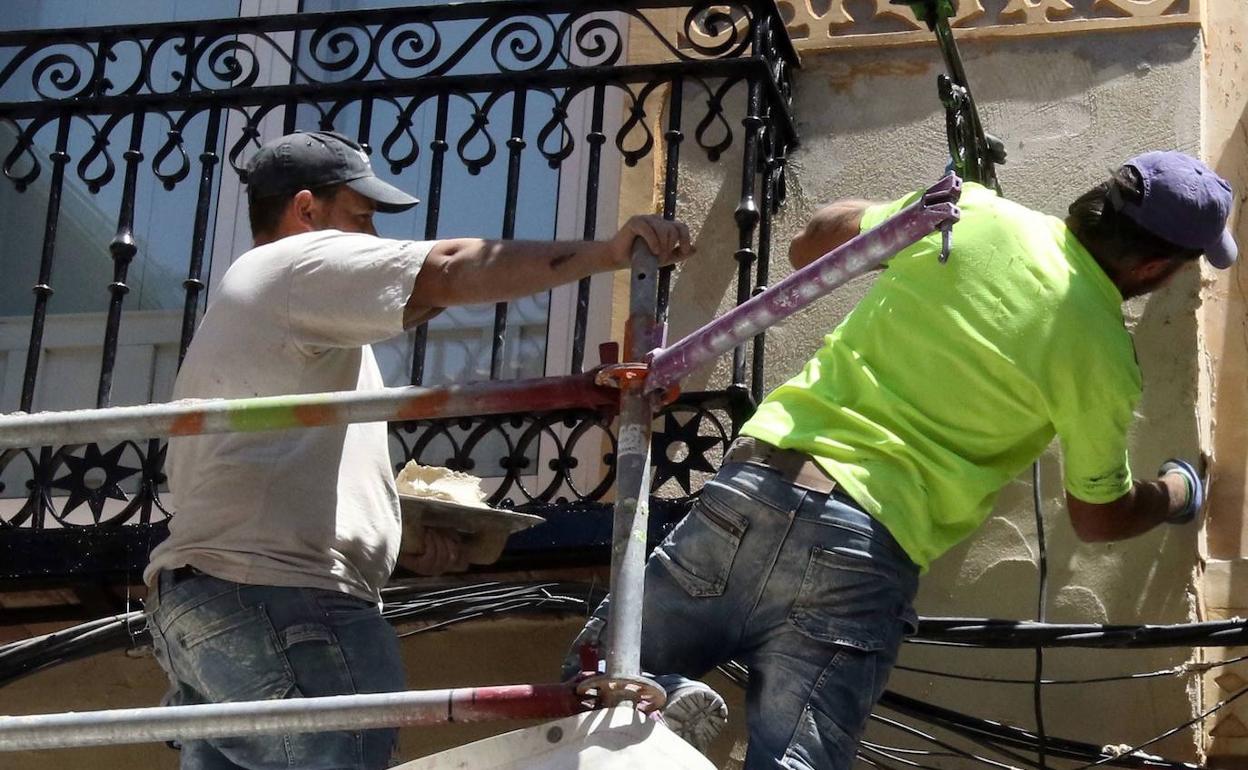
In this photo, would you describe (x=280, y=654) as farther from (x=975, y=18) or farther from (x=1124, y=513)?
(x=975, y=18)

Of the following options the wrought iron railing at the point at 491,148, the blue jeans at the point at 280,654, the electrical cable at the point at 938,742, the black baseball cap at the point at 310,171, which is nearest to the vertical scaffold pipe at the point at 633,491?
the blue jeans at the point at 280,654

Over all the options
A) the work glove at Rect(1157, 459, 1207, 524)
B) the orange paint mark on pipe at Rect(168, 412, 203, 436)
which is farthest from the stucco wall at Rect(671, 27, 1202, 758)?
the orange paint mark on pipe at Rect(168, 412, 203, 436)

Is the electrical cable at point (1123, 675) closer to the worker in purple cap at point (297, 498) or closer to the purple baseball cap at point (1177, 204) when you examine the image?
the purple baseball cap at point (1177, 204)

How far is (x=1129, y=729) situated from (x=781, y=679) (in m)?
2.23

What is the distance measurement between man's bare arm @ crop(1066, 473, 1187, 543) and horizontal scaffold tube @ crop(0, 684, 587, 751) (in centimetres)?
145

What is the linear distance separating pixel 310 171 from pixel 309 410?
0.98m

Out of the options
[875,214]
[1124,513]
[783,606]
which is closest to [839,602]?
[783,606]

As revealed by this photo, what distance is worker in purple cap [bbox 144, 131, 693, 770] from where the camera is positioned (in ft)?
12.9

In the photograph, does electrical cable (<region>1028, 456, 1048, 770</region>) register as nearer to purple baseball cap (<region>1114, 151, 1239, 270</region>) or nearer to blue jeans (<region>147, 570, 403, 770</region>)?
purple baseball cap (<region>1114, 151, 1239, 270</region>)

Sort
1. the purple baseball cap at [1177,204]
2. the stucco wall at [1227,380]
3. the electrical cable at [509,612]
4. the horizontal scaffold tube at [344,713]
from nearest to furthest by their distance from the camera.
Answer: the horizontal scaffold tube at [344,713] → the purple baseball cap at [1177,204] → the electrical cable at [509,612] → the stucco wall at [1227,380]

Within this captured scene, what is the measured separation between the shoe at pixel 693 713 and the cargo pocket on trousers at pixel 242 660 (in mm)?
787

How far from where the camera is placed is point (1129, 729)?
18.8 feet

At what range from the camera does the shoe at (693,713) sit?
356 centimetres

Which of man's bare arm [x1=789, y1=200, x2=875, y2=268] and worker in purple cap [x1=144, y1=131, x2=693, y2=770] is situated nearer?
worker in purple cap [x1=144, y1=131, x2=693, y2=770]
